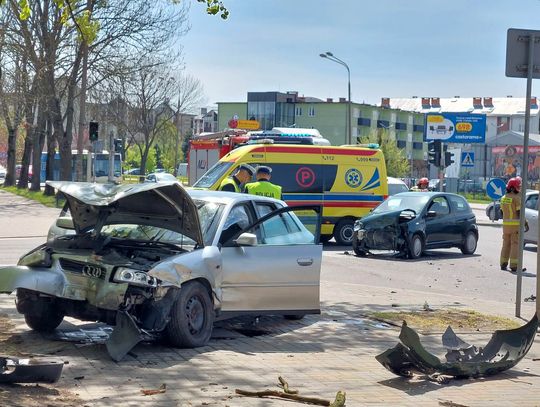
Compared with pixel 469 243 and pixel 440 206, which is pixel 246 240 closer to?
pixel 440 206

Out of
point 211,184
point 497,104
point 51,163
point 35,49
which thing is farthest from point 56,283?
point 497,104

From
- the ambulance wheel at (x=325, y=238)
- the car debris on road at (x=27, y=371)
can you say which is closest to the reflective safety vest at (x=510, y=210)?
the ambulance wheel at (x=325, y=238)

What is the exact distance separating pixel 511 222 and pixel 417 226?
265 cm

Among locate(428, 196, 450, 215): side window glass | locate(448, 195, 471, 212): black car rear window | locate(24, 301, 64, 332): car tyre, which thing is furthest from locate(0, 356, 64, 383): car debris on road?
locate(448, 195, 471, 212): black car rear window

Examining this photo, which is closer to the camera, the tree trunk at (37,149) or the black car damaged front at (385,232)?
the black car damaged front at (385,232)

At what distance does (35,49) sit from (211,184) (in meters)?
18.4

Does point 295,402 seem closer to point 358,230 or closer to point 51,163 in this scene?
point 358,230

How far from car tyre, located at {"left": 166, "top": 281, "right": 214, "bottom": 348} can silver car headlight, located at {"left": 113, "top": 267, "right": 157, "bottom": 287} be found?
419 mm

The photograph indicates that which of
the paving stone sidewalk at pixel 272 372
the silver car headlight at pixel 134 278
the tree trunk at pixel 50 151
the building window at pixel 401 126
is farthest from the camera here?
the building window at pixel 401 126

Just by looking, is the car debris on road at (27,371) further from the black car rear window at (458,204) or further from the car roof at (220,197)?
the black car rear window at (458,204)

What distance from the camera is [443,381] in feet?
25.9

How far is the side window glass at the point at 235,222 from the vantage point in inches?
387

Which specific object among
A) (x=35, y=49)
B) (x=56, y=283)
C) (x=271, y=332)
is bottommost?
(x=271, y=332)

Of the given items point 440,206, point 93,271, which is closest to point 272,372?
point 93,271
